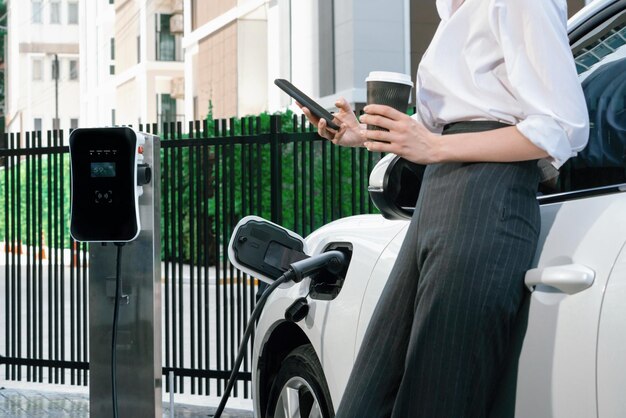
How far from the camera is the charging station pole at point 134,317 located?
15.3ft

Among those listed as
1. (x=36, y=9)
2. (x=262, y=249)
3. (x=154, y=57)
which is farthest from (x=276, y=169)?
(x=36, y=9)

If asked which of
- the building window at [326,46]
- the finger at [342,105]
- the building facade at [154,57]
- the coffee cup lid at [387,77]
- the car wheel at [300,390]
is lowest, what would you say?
the car wheel at [300,390]

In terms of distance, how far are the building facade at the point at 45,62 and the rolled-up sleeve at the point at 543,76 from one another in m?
66.9

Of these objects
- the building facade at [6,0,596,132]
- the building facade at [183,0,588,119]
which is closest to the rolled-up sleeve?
the building facade at [6,0,596,132]

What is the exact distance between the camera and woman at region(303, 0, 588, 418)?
228 centimetres

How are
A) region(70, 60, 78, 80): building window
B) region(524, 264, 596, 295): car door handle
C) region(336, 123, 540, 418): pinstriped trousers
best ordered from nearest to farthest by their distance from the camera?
region(524, 264, 596, 295): car door handle < region(336, 123, 540, 418): pinstriped trousers < region(70, 60, 78, 80): building window

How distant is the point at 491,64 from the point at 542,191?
1.42 feet

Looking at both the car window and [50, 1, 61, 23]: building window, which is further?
[50, 1, 61, 23]: building window

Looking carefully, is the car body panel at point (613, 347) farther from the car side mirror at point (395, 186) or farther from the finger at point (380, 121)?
the car side mirror at point (395, 186)

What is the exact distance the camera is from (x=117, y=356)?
4707 millimetres

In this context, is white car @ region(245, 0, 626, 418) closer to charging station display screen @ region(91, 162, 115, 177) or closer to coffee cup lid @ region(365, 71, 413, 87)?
coffee cup lid @ region(365, 71, 413, 87)

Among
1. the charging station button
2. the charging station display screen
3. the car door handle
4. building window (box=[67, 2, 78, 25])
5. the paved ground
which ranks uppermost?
building window (box=[67, 2, 78, 25])

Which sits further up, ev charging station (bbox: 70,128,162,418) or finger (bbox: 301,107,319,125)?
finger (bbox: 301,107,319,125)

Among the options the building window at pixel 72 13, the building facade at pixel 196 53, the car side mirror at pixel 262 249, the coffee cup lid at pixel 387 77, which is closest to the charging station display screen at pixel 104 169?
the car side mirror at pixel 262 249
